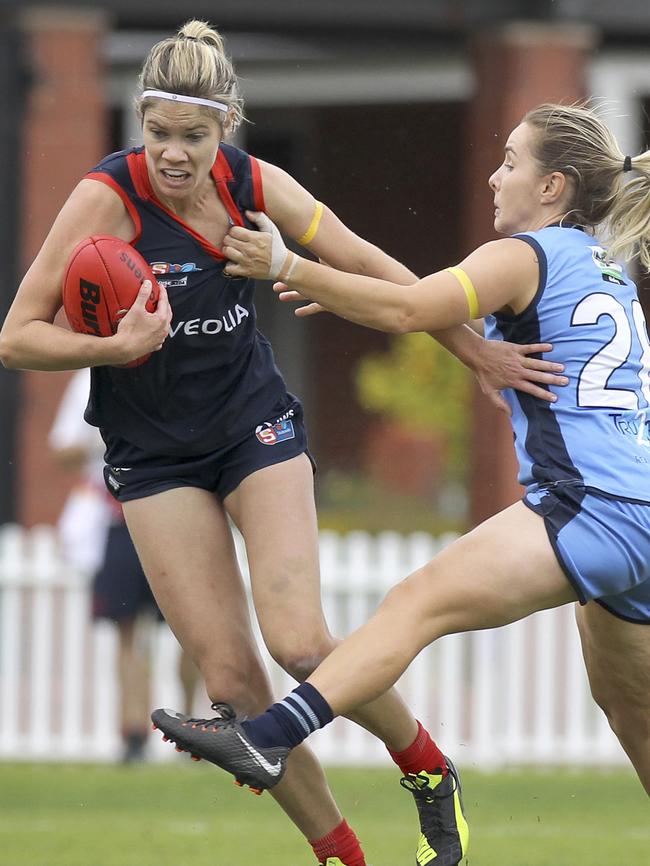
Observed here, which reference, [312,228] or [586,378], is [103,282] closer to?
[312,228]

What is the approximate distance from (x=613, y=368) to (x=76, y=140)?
6.74 m

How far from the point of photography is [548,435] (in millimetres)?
4391

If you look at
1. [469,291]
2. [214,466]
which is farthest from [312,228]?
[214,466]

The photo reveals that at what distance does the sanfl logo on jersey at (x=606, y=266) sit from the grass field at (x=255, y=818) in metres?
2.65

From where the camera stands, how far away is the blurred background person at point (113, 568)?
8570 millimetres

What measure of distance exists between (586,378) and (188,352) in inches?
44.0

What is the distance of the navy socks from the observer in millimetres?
4164

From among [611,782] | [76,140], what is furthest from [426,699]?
[76,140]

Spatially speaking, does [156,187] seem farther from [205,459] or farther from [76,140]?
[76,140]

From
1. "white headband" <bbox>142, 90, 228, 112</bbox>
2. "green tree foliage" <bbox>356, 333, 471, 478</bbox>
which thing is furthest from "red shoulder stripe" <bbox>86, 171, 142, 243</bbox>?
"green tree foliage" <bbox>356, 333, 471, 478</bbox>

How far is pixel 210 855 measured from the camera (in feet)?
21.6

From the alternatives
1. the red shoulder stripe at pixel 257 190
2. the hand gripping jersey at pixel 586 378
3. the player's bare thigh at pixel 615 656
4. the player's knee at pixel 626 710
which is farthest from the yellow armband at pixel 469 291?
the player's knee at pixel 626 710

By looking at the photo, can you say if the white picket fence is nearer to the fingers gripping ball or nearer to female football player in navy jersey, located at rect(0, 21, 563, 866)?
female football player in navy jersey, located at rect(0, 21, 563, 866)

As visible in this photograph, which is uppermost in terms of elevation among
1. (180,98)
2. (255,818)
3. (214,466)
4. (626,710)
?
(180,98)
